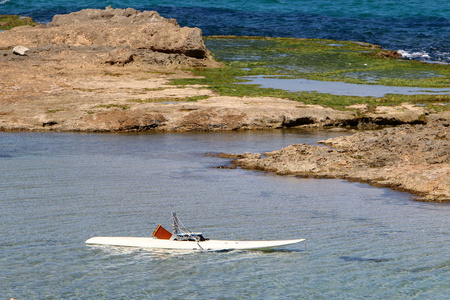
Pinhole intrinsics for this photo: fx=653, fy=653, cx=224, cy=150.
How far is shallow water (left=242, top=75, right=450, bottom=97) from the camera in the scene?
1586 inches

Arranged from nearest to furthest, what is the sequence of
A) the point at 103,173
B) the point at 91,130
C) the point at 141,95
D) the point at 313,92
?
the point at 103,173
the point at 91,130
the point at 141,95
the point at 313,92

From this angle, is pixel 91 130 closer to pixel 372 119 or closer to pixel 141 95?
pixel 141 95

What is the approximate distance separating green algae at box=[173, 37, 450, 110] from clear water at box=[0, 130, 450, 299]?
1358cm

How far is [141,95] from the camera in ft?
121

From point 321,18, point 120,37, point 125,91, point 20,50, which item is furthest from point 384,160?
point 321,18

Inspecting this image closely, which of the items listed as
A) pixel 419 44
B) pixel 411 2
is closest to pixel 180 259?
pixel 419 44

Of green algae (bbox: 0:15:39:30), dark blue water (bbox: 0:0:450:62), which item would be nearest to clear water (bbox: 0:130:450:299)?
dark blue water (bbox: 0:0:450:62)

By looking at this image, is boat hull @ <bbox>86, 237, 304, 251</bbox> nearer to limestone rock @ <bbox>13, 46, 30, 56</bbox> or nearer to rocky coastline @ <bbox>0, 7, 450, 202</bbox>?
rocky coastline @ <bbox>0, 7, 450, 202</bbox>

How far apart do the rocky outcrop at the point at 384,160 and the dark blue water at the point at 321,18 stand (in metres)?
36.1

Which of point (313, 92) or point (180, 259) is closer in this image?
point (180, 259)

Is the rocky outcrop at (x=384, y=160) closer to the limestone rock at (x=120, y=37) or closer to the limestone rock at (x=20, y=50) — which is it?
the limestone rock at (x=120, y=37)

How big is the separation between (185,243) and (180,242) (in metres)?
0.13

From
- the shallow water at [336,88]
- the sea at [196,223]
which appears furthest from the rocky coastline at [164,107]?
the shallow water at [336,88]

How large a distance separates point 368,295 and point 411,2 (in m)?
106
